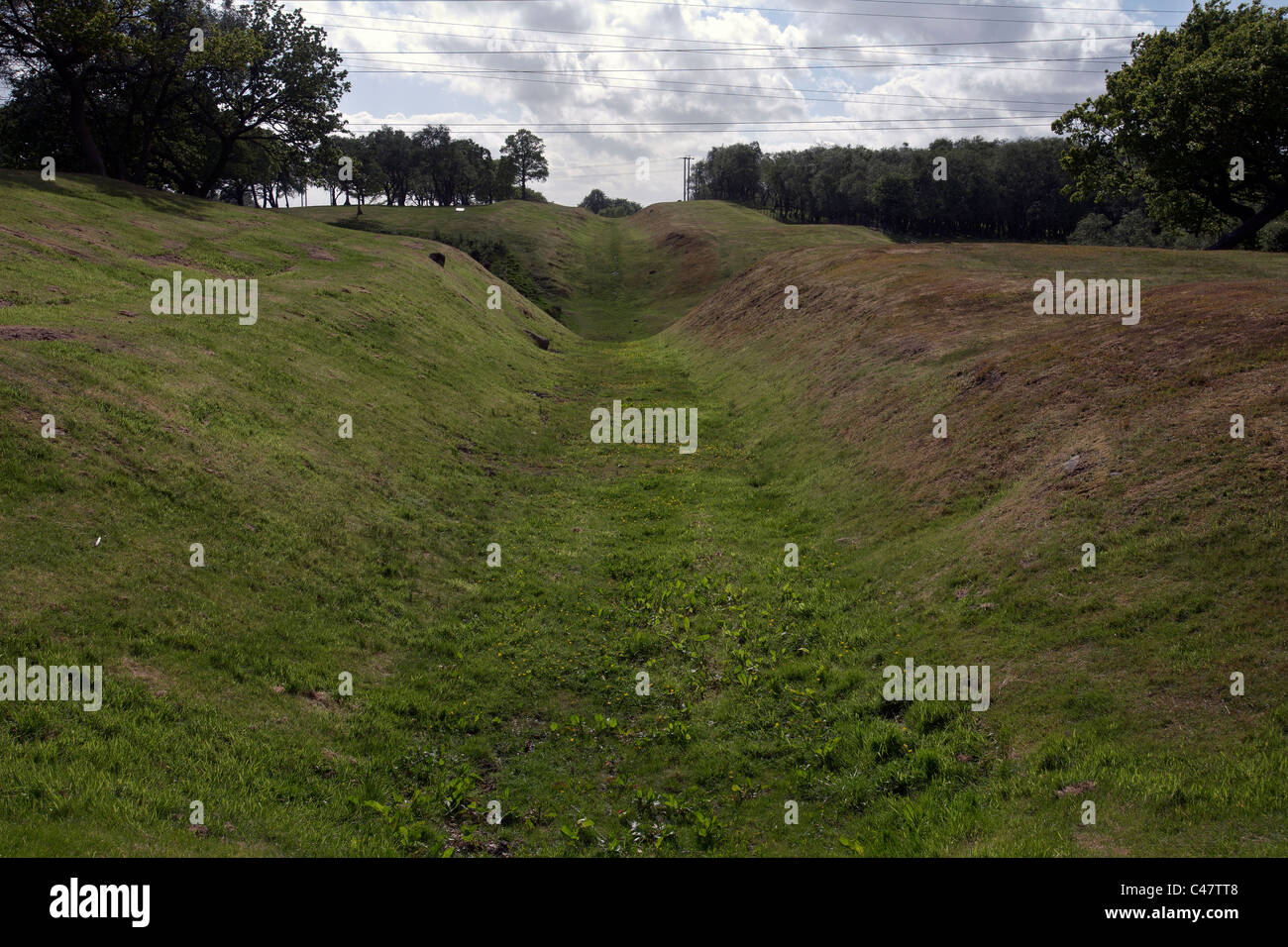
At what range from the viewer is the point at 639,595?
64.1 feet

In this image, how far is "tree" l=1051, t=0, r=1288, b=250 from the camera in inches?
1763

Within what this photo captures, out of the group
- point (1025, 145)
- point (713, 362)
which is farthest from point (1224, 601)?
point (1025, 145)

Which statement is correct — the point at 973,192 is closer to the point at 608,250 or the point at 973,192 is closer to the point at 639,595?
the point at 608,250

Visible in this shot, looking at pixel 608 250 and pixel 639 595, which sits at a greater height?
pixel 608 250

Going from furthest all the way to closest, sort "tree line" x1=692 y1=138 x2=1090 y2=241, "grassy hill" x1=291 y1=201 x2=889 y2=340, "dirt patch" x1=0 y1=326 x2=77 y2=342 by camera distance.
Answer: "tree line" x1=692 y1=138 x2=1090 y2=241
"grassy hill" x1=291 y1=201 x2=889 y2=340
"dirt patch" x1=0 y1=326 x2=77 y2=342

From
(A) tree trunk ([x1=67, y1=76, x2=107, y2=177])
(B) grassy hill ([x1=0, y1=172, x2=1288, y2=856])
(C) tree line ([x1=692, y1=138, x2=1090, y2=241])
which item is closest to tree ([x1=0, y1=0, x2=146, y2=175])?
(A) tree trunk ([x1=67, y1=76, x2=107, y2=177])

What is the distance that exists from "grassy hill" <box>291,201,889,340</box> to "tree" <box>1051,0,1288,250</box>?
841 inches

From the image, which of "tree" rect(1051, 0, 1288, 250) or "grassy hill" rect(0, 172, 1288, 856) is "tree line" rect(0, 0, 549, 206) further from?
"tree" rect(1051, 0, 1288, 250)

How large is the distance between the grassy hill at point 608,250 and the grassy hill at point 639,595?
1880 inches

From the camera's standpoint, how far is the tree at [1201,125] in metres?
44.8

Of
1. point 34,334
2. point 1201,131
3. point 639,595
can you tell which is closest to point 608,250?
point 1201,131

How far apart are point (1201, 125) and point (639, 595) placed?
51.4 m

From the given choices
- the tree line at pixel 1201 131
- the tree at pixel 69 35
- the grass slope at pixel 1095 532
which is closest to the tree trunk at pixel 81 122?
the tree at pixel 69 35
